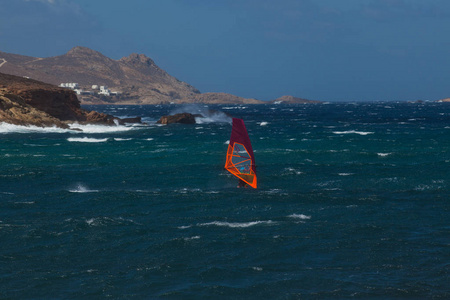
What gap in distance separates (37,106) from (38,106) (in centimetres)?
18

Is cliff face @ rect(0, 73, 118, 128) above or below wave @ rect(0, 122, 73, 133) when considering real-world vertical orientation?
above

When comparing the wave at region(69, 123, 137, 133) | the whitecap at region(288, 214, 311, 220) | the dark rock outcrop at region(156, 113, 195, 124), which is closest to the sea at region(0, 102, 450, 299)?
the whitecap at region(288, 214, 311, 220)

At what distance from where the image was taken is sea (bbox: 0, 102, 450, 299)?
73.0 ft

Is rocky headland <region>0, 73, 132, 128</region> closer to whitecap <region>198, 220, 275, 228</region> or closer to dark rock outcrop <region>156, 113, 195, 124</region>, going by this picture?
dark rock outcrop <region>156, 113, 195, 124</region>

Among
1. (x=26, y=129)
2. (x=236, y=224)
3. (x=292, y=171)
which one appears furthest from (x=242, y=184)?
(x=26, y=129)

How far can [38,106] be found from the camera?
10131 centimetres

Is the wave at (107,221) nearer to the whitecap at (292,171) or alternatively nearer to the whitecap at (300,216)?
the whitecap at (300,216)

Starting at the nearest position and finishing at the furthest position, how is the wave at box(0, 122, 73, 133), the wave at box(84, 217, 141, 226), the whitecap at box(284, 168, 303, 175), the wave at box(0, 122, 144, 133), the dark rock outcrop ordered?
the wave at box(84, 217, 141, 226), the whitecap at box(284, 168, 303, 175), the wave at box(0, 122, 73, 133), the wave at box(0, 122, 144, 133), the dark rock outcrop

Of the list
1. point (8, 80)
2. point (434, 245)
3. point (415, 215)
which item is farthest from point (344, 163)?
point (8, 80)

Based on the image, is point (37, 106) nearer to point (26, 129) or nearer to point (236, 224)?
point (26, 129)

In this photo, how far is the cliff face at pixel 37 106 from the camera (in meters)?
92.8

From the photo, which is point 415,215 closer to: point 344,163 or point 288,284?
point 288,284

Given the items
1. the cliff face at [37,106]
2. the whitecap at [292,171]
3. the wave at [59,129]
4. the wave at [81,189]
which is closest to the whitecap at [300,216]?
the whitecap at [292,171]

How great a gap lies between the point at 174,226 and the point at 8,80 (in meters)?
92.1
